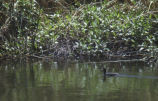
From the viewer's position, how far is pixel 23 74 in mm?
6484

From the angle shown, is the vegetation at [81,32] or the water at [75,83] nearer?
the water at [75,83]

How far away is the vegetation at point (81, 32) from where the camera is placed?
9.16 meters

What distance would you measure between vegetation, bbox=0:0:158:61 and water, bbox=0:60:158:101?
1.41 meters

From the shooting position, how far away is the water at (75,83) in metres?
4.49

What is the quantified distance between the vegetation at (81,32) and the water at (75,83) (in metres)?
1.41

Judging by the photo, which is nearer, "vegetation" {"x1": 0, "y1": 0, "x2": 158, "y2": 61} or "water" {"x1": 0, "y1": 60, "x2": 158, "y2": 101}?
"water" {"x1": 0, "y1": 60, "x2": 158, "y2": 101}

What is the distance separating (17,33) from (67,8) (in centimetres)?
220

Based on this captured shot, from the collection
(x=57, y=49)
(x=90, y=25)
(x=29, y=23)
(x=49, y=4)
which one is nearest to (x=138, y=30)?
(x=90, y=25)

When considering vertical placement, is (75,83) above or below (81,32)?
below

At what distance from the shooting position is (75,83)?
543 cm

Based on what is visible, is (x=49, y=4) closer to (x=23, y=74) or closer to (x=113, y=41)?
(x=113, y=41)

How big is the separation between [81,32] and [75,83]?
4.34 meters

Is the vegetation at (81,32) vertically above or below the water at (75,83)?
above

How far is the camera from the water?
4.49 meters
